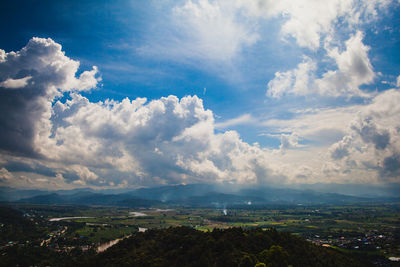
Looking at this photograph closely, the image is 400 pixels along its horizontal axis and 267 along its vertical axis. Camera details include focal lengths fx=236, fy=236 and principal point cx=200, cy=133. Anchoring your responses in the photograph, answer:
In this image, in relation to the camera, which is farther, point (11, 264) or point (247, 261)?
point (11, 264)

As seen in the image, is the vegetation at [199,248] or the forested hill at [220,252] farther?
the vegetation at [199,248]

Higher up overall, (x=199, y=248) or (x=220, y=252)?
(x=220, y=252)

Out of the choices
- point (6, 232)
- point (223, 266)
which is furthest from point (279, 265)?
point (6, 232)

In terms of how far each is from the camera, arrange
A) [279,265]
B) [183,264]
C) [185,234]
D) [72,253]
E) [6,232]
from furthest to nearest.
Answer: [6,232], [72,253], [185,234], [183,264], [279,265]

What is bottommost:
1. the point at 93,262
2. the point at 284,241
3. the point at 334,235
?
the point at 334,235

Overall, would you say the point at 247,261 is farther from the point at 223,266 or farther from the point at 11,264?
the point at 11,264

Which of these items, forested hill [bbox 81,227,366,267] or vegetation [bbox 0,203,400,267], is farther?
vegetation [bbox 0,203,400,267]

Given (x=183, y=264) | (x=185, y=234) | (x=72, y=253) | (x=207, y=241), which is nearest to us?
(x=183, y=264)

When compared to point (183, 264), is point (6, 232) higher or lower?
lower
